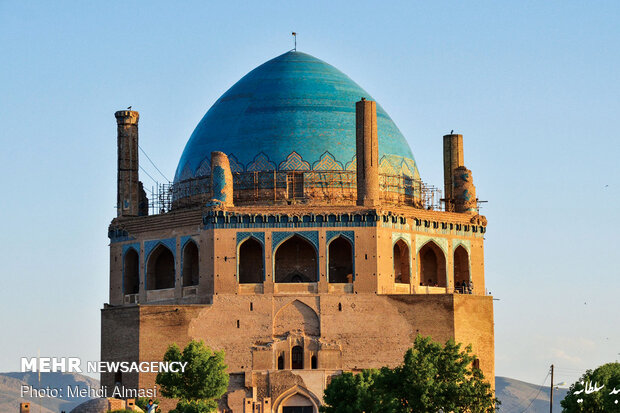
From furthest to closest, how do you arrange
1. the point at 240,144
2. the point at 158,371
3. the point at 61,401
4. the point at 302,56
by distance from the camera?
the point at 61,401 → the point at 302,56 → the point at 240,144 → the point at 158,371

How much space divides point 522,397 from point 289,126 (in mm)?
116809

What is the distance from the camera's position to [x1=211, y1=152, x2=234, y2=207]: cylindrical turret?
38000mm

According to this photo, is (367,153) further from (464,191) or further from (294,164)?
(464,191)

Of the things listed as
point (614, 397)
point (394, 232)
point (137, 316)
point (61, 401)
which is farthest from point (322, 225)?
point (61, 401)

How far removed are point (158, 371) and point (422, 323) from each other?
7192 millimetres

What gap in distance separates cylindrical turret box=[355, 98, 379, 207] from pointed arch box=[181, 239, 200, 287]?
16.2 ft

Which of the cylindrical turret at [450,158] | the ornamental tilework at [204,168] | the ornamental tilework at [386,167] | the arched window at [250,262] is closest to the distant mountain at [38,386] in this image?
the ornamental tilework at [204,168]

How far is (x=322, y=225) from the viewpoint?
3759 cm

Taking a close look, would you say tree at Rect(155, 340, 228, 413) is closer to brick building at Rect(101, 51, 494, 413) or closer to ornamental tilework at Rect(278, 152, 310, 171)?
brick building at Rect(101, 51, 494, 413)

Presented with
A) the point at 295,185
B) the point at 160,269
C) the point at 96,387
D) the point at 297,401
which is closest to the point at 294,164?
the point at 295,185

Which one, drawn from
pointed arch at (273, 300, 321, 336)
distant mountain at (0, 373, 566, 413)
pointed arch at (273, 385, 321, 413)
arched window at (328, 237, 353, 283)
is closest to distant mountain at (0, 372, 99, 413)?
distant mountain at (0, 373, 566, 413)

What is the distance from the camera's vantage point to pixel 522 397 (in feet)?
497

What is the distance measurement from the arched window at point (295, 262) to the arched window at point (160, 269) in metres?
3.57

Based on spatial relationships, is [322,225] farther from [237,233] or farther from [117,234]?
[117,234]
